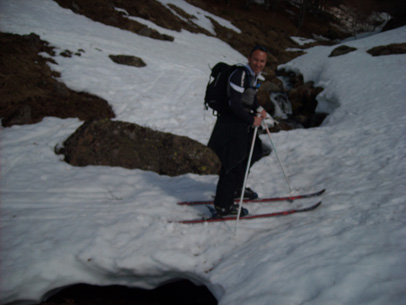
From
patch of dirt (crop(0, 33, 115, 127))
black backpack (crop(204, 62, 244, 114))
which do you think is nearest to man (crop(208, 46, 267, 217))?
black backpack (crop(204, 62, 244, 114))

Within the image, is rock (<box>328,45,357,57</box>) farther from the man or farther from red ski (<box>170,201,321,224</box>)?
red ski (<box>170,201,321,224</box>)

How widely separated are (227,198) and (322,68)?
15.6m

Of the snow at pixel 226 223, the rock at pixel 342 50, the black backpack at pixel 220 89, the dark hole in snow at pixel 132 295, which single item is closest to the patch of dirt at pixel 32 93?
the snow at pixel 226 223

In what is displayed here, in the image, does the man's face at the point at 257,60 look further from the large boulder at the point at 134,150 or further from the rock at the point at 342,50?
the rock at the point at 342,50

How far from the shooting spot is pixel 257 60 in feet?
12.4

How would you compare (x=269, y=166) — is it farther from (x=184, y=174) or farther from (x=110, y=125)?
(x=110, y=125)

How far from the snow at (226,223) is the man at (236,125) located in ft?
1.92

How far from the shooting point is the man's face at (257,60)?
3754 millimetres

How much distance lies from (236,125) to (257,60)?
3.31 feet

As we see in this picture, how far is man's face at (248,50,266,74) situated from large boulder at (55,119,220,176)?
3.35m

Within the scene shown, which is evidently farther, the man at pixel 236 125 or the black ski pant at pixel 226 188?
the black ski pant at pixel 226 188

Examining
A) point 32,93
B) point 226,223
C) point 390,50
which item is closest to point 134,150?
point 226,223

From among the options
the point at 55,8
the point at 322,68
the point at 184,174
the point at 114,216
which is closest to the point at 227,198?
the point at 114,216

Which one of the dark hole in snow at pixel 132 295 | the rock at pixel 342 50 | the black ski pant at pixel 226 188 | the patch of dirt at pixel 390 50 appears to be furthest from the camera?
the rock at pixel 342 50
